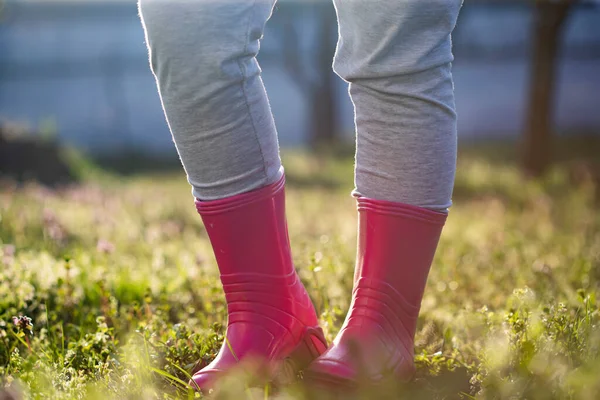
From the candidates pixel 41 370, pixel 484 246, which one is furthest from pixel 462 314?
pixel 484 246

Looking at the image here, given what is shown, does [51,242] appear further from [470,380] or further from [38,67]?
[38,67]

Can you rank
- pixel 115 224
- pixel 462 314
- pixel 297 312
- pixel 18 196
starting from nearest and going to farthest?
1. pixel 297 312
2. pixel 462 314
3. pixel 115 224
4. pixel 18 196

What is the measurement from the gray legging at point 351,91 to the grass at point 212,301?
0.44 metres

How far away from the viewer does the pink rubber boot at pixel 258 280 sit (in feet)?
5.30

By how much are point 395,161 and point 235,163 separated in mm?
396

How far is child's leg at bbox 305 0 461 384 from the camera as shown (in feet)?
5.14

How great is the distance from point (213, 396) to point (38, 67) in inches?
646

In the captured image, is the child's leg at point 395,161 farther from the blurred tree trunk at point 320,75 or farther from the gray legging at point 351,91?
the blurred tree trunk at point 320,75

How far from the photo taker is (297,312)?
1698mm

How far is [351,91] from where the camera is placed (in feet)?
5.58

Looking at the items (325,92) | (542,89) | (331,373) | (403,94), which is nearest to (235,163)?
(403,94)

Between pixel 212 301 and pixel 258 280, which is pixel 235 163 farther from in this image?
pixel 212 301

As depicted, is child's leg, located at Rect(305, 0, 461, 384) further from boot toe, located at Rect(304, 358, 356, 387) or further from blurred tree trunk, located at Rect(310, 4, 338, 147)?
blurred tree trunk, located at Rect(310, 4, 338, 147)

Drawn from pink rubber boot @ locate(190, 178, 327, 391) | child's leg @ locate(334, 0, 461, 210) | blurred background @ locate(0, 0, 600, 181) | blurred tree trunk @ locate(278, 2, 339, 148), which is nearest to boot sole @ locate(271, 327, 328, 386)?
pink rubber boot @ locate(190, 178, 327, 391)
